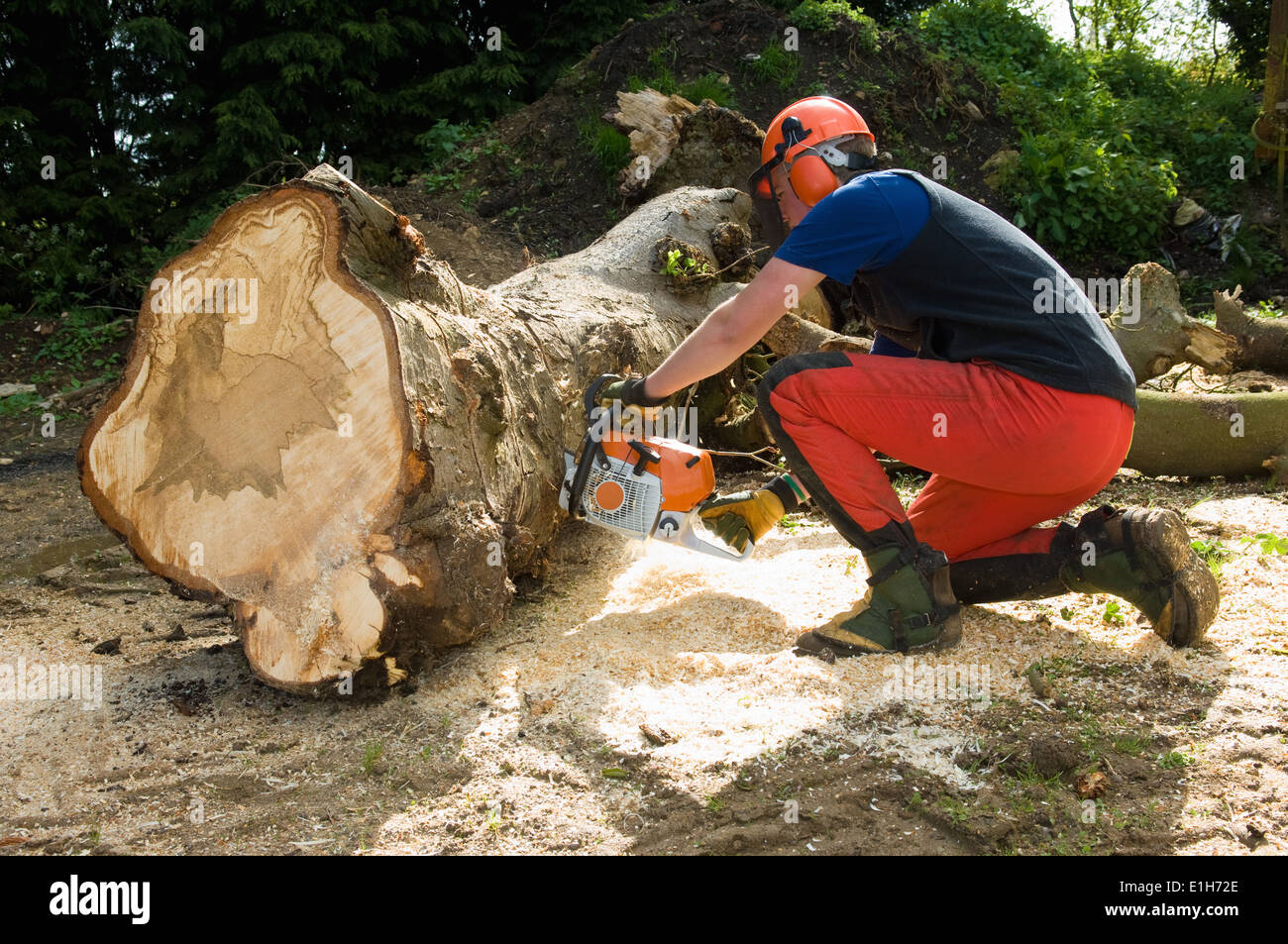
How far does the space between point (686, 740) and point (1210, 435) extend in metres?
3.23

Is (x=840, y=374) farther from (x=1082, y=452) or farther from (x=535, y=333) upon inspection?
(x=535, y=333)

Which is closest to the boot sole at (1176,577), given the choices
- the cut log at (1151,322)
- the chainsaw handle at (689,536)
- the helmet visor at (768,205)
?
the chainsaw handle at (689,536)

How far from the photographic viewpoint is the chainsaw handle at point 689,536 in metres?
3.27

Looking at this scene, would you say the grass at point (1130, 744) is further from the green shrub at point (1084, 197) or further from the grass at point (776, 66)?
A: the grass at point (776, 66)

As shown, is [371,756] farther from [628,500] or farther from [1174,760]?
[1174,760]

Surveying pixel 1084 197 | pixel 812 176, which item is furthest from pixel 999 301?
pixel 1084 197

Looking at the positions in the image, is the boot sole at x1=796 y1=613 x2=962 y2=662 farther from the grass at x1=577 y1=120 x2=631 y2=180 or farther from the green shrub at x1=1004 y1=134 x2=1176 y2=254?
the green shrub at x1=1004 y1=134 x2=1176 y2=254

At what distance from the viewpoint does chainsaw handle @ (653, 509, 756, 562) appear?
3.27 metres

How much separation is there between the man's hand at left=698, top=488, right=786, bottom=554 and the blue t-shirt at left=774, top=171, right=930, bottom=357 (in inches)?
34.0

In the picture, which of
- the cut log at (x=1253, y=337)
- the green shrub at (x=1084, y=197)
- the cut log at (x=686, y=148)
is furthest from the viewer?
the green shrub at (x=1084, y=197)

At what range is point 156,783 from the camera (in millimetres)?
2514

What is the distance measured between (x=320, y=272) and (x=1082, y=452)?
2.27 meters

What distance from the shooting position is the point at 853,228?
8.96 ft

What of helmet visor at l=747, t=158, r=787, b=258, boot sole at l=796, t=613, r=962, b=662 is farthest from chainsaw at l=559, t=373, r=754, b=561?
helmet visor at l=747, t=158, r=787, b=258
